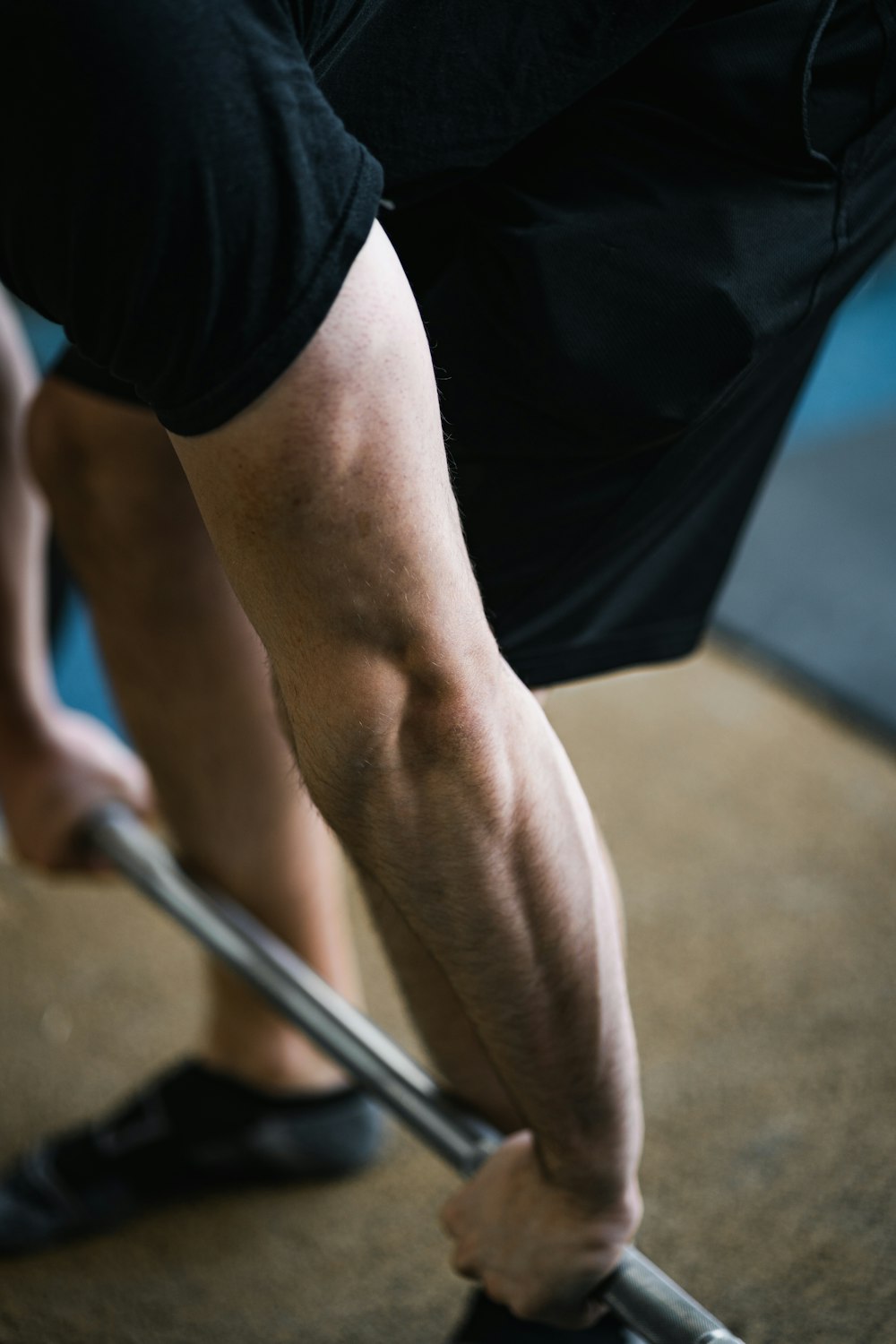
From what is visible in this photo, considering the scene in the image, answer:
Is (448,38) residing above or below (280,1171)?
above

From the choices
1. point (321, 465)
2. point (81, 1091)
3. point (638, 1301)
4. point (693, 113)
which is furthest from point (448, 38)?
point (81, 1091)

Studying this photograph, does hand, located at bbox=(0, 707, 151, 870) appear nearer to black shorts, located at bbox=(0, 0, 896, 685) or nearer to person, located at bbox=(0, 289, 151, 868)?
person, located at bbox=(0, 289, 151, 868)

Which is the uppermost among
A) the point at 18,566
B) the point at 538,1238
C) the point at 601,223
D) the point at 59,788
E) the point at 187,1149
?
the point at 601,223

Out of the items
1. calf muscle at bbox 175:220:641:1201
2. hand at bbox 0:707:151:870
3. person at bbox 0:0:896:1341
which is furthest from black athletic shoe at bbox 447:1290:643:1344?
hand at bbox 0:707:151:870

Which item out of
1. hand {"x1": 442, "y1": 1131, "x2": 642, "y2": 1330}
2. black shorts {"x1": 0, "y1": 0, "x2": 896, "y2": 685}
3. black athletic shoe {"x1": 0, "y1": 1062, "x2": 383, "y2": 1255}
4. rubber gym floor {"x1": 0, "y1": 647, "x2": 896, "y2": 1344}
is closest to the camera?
black shorts {"x1": 0, "y1": 0, "x2": 896, "y2": 685}

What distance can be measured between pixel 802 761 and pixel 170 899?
833 mm

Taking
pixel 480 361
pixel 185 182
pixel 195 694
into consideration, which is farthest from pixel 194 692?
pixel 185 182

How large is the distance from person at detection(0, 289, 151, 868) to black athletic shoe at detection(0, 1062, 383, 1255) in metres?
0.24

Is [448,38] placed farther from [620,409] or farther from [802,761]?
[802,761]

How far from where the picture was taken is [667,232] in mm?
648

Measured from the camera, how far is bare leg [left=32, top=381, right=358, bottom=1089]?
1005 mm

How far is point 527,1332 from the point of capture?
78cm

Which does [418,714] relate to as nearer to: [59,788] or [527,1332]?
[527,1332]

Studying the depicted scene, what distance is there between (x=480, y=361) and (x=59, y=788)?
27.2 inches
